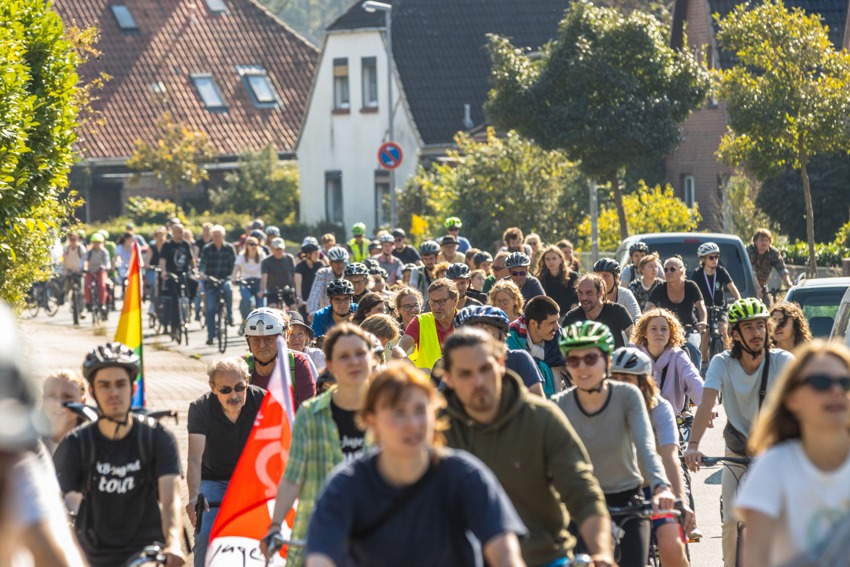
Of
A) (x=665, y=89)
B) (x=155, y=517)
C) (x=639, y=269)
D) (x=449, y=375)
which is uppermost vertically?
(x=665, y=89)

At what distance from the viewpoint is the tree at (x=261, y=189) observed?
54.8 metres

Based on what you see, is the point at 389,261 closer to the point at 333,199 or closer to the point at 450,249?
the point at 450,249

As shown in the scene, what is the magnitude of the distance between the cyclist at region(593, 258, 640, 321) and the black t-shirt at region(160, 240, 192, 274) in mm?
13205

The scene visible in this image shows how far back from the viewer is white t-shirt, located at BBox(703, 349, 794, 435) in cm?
936

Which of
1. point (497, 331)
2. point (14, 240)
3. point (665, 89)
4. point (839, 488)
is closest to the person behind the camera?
point (839, 488)

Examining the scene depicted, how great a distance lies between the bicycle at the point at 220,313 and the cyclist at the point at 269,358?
15123mm

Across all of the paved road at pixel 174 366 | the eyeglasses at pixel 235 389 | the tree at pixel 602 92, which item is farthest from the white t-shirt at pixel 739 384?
the tree at pixel 602 92

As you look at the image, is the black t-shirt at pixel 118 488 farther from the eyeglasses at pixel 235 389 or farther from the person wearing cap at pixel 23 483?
the person wearing cap at pixel 23 483

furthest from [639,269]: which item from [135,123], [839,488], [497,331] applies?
[135,123]

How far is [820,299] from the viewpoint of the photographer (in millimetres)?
16625

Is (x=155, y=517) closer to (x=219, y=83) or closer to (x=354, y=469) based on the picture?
(x=354, y=469)

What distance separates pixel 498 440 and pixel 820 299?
36.3 feet

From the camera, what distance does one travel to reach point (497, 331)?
9.73 m

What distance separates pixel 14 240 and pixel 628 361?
791 centimetres
